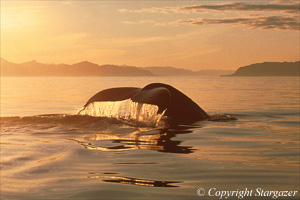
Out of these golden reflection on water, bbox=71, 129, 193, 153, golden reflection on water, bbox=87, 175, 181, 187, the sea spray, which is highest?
the sea spray

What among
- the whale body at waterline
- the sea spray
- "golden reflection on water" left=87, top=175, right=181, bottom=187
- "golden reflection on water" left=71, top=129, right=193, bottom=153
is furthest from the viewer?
the sea spray

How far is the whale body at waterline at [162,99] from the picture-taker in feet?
30.2

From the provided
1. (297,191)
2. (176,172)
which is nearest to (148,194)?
(176,172)

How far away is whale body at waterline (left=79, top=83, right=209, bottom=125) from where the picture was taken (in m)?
9.20

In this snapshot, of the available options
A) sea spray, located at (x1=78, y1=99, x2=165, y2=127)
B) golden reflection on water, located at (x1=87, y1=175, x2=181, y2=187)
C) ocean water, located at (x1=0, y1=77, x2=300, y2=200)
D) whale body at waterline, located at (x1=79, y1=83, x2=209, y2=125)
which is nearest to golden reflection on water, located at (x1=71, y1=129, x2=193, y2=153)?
ocean water, located at (x1=0, y1=77, x2=300, y2=200)

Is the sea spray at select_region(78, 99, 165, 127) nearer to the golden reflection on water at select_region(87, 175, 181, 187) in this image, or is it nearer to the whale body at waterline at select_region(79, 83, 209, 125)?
the whale body at waterline at select_region(79, 83, 209, 125)

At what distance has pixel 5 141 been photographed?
341 inches

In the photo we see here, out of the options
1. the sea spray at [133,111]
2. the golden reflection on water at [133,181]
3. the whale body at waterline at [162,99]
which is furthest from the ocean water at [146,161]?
the whale body at waterline at [162,99]

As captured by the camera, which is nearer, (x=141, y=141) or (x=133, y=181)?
(x=133, y=181)

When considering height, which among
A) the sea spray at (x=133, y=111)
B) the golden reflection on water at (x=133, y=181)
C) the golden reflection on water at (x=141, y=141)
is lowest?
the golden reflection on water at (x=133, y=181)

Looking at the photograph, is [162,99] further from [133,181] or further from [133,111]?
[133,181]

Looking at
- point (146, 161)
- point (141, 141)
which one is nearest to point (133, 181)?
point (146, 161)

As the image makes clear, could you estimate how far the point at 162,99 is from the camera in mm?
9094

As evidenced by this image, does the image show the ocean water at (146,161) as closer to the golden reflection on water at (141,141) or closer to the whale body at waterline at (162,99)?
the golden reflection on water at (141,141)
